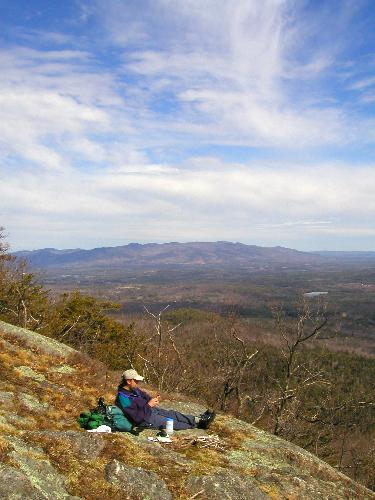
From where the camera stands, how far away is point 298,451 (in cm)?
1054

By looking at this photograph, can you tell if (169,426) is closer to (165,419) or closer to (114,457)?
(165,419)

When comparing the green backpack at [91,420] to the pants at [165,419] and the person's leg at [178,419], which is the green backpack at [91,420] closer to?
the pants at [165,419]

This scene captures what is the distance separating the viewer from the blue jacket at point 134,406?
9797 mm

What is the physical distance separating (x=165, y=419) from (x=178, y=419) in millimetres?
409

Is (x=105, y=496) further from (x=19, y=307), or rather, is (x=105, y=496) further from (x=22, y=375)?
(x=19, y=307)

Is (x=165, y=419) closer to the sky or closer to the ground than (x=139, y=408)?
closer to the ground

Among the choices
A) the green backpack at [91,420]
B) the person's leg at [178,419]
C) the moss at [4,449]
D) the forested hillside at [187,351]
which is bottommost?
the forested hillside at [187,351]

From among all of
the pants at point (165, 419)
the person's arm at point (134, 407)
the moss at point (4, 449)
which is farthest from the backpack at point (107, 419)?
the moss at point (4, 449)

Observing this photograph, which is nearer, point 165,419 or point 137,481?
point 137,481

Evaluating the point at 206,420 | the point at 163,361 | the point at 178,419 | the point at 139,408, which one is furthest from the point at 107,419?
the point at 163,361

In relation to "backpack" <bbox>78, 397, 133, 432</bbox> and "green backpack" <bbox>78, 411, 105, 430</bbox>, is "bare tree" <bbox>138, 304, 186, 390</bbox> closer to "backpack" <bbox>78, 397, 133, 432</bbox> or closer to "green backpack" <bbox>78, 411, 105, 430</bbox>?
"backpack" <bbox>78, 397, 133, 432</bbox>

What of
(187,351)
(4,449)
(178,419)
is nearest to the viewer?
(4,449)

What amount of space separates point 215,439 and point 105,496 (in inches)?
154

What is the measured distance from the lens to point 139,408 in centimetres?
991
